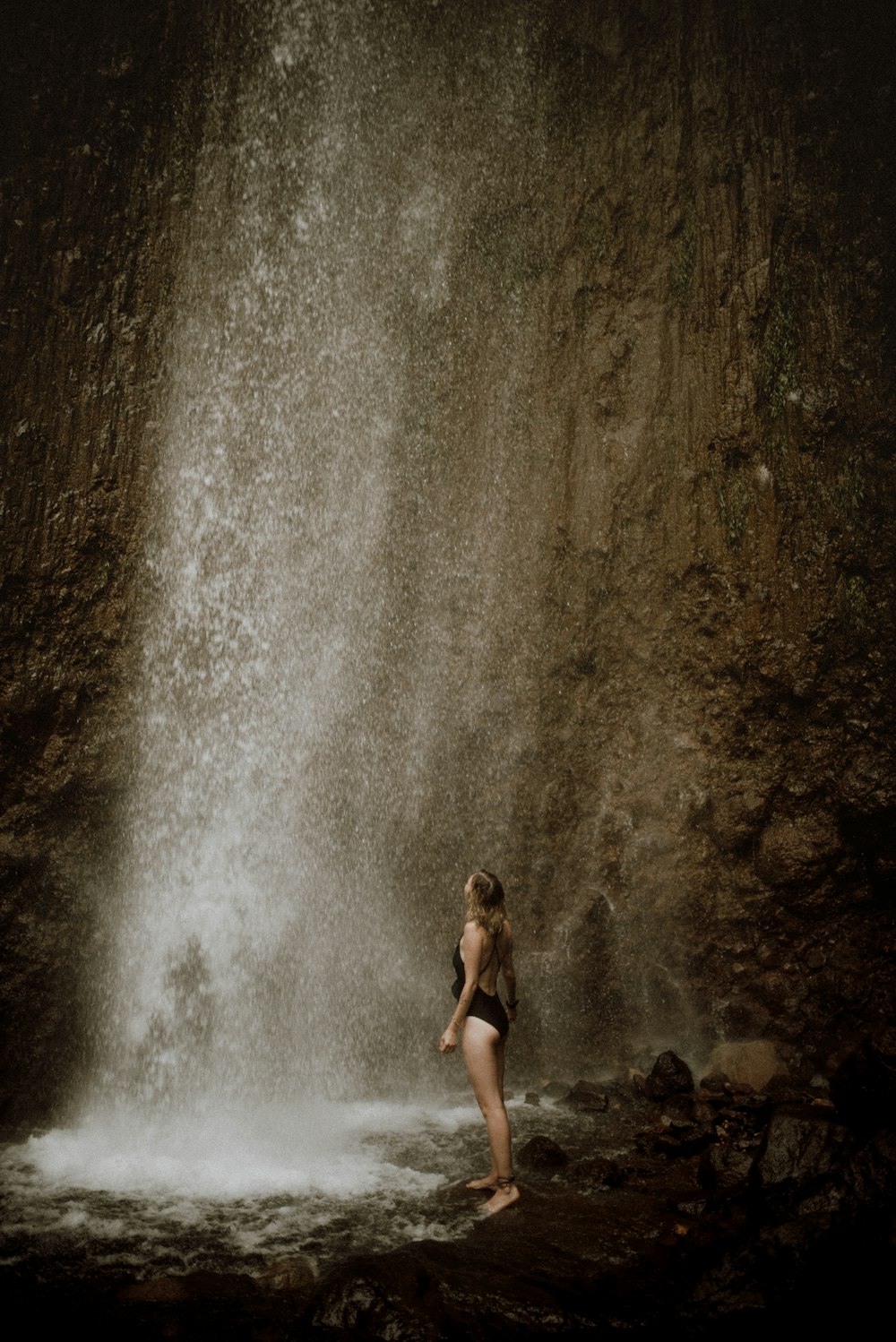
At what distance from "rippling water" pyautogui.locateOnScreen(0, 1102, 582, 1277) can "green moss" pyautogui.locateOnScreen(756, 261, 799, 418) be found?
7996 millimetres

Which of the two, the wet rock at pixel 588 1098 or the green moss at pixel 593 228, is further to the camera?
the green moss at pixel 593 228

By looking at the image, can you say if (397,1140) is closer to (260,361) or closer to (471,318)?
(260,361)

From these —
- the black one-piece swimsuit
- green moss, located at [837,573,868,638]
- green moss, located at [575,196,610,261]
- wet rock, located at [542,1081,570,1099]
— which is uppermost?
green moss, located at [575,196,610,261]

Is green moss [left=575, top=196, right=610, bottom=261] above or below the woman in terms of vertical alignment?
above

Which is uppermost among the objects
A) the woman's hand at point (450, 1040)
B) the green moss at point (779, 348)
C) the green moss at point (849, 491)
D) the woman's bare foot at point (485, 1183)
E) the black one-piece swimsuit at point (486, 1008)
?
the green moss at point (779, 348)

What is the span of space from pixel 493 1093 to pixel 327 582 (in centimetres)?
634

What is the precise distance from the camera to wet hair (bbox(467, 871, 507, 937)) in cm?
534

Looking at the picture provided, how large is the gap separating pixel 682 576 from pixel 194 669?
5496 mm

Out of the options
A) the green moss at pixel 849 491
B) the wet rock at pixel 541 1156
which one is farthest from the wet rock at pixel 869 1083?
the green moss at pixel 849 491

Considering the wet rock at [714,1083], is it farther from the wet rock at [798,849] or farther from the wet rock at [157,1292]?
the wet rock at [157,1292]

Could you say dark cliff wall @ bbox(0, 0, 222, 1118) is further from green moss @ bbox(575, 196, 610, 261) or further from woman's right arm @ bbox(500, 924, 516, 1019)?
green moss @ bbox(575, 196, 610, 261)

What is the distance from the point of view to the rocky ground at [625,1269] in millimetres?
3816

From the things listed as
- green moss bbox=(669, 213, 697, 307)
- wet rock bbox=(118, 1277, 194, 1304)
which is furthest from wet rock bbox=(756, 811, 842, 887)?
wet rock bbox=(118, 1277, 194, 1304)

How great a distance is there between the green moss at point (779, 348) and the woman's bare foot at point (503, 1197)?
8.46 m
